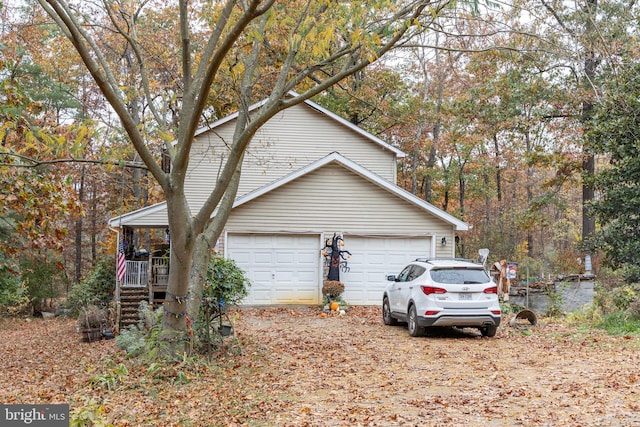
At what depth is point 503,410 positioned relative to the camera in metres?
6.71

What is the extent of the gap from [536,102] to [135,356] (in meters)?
17.0

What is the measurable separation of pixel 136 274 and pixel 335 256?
6.33 meters

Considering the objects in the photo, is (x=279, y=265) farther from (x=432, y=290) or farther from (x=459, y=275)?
(x=459, y=275)

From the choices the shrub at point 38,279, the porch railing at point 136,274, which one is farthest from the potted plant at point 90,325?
the shrub at point 38,279

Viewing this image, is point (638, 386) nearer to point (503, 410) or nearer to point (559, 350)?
point (503, 410)

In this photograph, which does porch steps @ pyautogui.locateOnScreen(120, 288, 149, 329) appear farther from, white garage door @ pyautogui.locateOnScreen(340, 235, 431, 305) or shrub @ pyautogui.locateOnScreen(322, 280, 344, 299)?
white garage door @ pyautogui.locateOnScreen(340, 235, 431, 305)

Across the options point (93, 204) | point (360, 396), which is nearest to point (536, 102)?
point (360, 396)

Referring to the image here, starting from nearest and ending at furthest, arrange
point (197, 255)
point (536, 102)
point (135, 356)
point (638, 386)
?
point (638, 386), point (135, 356), point (197, 255), point (536, 102)

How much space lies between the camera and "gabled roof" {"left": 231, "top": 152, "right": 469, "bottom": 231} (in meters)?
19.2

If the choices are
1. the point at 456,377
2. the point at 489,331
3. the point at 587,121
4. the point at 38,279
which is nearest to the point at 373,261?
the point at 489,331

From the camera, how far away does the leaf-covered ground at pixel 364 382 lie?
6.61m

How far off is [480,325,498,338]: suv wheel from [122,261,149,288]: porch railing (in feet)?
33.1

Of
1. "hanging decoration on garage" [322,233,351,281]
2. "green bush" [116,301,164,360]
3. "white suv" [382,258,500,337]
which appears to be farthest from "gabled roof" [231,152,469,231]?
"green bush" [116,301,164,360]

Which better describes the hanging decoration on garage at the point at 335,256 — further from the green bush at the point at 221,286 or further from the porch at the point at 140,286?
the porch at the point at 140,286
